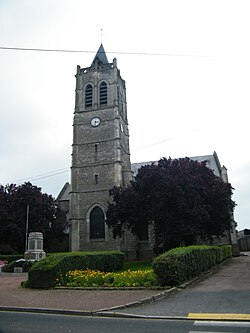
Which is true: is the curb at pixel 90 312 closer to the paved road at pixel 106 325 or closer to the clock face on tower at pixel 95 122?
the paved road at pixel 106 325

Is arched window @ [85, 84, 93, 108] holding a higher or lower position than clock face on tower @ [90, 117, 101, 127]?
higher

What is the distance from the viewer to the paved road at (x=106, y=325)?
6305mm

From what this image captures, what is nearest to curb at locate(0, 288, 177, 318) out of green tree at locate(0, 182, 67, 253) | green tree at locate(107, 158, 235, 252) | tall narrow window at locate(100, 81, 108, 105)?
green tree at locate(107, 158, 235, 252)

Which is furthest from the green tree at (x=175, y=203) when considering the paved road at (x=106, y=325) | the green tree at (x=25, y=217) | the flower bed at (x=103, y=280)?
the paved road at (x=106, y=325)

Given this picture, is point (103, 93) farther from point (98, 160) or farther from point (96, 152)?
point (98, 160)

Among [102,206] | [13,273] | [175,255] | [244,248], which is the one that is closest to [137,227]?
[102,206]

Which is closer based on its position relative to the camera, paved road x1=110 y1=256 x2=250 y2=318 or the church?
paved road x1=110 y1=256 x2=250 y2=318

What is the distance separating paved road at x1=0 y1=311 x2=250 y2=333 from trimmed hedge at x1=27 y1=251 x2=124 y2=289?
5.55 metres

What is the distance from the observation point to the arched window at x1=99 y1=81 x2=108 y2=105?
132 feet

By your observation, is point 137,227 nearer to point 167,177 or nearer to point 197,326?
point 167,177

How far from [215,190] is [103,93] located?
20.9 m

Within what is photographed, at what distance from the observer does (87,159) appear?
123 ft

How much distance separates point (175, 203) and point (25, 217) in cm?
1835

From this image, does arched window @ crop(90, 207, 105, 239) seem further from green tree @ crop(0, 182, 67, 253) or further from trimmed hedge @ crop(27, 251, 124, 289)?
trimmed hedge @ crop(27, 251, 124, 289)
